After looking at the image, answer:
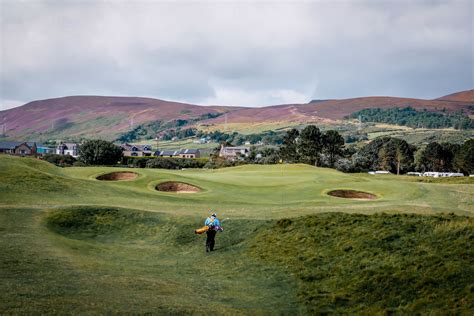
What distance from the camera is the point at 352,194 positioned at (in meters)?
46.6

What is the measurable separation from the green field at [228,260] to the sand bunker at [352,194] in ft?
34.8

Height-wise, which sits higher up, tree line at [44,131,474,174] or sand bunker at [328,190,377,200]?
Answer: tree line at [44,131,474,174]

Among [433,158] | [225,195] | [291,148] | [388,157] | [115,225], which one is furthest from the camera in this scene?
[388,157]

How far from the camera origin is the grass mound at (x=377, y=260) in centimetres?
1405

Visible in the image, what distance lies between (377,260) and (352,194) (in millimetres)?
29894

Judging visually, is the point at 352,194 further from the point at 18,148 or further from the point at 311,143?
the point at 18,148

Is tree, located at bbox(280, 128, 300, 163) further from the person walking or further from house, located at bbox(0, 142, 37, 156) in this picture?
the person walking

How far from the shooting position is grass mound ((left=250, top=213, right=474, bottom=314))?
46.1ft

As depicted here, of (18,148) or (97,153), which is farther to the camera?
(18,148)

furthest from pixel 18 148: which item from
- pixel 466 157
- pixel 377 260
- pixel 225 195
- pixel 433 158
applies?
pixel 377 260

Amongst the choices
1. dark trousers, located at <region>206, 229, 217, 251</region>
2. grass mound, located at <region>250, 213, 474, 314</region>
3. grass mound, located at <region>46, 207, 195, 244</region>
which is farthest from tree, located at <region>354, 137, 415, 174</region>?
grass mound, located at <region>250, 213, 474, 314</region>

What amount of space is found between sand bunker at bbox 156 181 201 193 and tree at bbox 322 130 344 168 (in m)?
87.2

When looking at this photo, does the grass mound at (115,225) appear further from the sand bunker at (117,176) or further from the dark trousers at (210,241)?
the sand bunker at (117,176)

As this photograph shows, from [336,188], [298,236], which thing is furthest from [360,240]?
[336,188]
